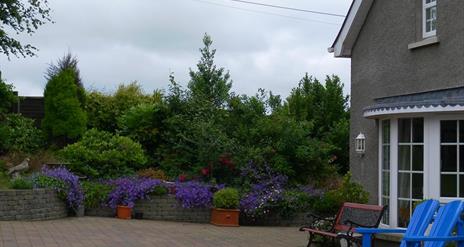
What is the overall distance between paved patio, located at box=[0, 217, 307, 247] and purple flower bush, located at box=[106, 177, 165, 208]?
67 centimetres

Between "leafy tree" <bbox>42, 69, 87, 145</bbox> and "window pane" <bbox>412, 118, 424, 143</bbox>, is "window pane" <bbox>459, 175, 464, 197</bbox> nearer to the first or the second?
"window pane" <bbox>412, 118, 424, 143</bbox>

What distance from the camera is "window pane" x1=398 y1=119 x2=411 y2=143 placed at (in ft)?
38.6

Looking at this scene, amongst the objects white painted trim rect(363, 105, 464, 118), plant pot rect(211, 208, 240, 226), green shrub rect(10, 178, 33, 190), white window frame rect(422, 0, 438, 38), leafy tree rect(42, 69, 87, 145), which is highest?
white window frame rect(422, 0, 438, 38)

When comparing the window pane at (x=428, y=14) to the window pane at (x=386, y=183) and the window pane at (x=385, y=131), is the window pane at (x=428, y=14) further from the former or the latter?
the window pane at (x=386, y=183)

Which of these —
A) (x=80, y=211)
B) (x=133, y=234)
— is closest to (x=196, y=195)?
(x=80, y=211)

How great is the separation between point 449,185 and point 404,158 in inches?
41.9

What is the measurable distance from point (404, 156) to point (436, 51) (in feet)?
6.22

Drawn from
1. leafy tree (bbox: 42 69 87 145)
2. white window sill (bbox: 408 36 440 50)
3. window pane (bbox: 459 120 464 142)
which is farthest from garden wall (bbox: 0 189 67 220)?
window pane (bbox: 459 120 464 142)

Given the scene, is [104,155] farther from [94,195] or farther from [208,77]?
[208,77]

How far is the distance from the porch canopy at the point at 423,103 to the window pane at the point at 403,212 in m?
1.60

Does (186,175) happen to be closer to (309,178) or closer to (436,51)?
(309,178)

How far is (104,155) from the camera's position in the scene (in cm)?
1862

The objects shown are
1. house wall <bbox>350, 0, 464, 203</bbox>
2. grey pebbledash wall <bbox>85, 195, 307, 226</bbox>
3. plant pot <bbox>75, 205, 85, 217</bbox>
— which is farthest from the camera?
grey pebbledash wall <bbox>85, 195, 307, 226</bbox>

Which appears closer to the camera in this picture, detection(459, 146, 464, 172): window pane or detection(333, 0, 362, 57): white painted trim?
detection(459, 146, 464, 172): window pane
